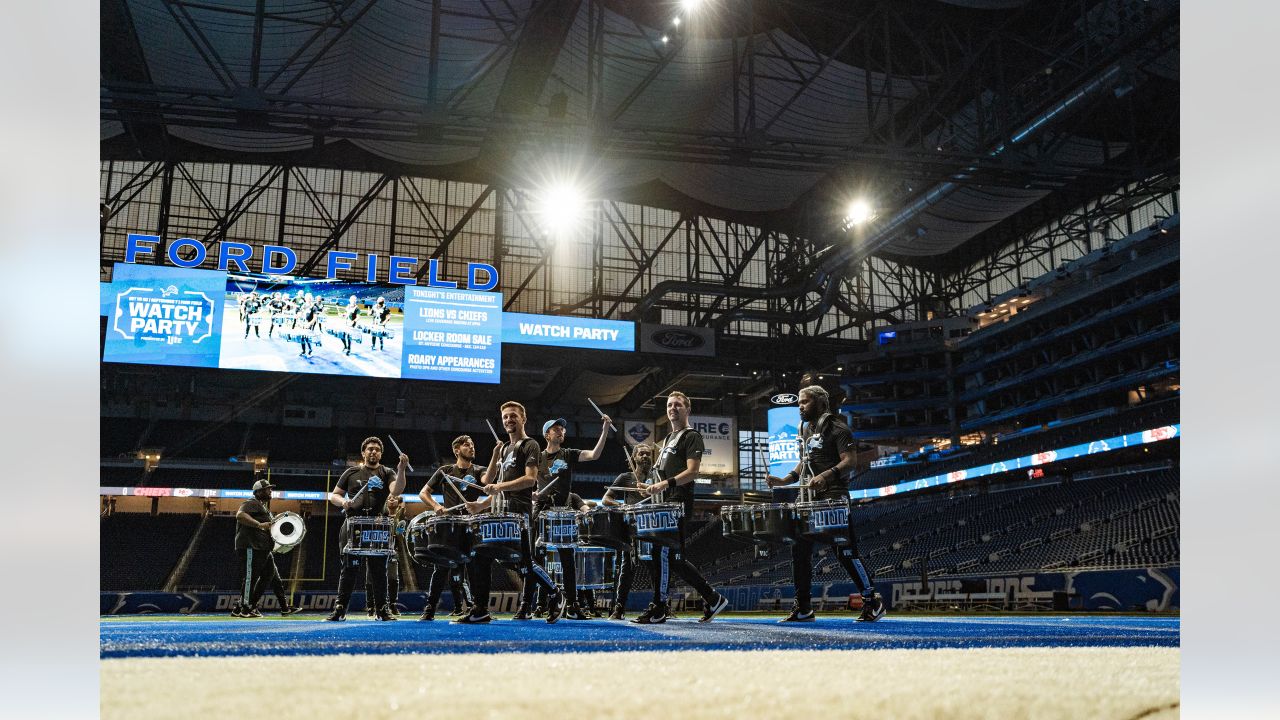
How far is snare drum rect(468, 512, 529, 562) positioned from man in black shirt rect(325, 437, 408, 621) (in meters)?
1.88

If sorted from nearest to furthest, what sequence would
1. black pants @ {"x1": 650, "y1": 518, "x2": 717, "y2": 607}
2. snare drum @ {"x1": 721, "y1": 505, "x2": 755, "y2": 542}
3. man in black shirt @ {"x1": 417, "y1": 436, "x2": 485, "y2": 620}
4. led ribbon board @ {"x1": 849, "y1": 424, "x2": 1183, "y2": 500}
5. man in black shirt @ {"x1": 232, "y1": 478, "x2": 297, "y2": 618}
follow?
black pants @ {"x1": 650, "y1": 518, "x2": 717, "y2": 607}, snare drum @ {"x1": 721, "y1": 505, "x2": 755, "y2": 542}, man in black shirt @ {"x1": 417, "y1": 436, "x2": 485, "y2": 620}, man in black shirt @ {"x1": 232, "y1": 478, "x2": 297, "y2": 618}, led ribbon board @ {"x1": 849, "y1": 424, "x2": 1183, "y2": 500}

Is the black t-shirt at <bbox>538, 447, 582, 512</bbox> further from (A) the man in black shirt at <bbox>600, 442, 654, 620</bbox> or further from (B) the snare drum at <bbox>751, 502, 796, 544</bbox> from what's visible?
(B) the snare drum at <bbox>751, 502, 796, 544</bbox>

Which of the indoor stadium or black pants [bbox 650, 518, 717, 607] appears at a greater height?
the indoor stadium

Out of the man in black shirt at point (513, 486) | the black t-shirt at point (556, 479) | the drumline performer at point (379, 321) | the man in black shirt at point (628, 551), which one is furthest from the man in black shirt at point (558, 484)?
the drumline performer at point (379, 321)

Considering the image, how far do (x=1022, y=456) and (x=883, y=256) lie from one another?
11.4m

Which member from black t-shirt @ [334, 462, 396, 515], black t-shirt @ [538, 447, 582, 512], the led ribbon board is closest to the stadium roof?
the led ribbon board

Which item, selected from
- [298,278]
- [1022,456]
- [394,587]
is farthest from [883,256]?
[394,587]

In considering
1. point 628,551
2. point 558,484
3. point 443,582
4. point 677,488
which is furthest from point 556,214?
point 677,488

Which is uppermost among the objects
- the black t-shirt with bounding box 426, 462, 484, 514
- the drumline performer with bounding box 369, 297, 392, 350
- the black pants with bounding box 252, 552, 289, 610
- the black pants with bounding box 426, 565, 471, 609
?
the drumline performer with bounding box 369, 297, 392, 350

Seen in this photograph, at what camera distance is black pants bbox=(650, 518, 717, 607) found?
633 centimetres

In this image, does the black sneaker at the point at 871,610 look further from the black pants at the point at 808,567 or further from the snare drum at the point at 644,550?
the snare drum at the point at 644,550

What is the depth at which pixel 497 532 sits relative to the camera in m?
6.41

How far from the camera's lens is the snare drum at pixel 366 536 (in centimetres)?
823

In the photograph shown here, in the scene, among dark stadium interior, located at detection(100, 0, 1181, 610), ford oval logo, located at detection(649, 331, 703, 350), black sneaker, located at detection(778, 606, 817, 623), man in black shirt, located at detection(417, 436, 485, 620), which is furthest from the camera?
ford oval logo, located at detection(649, 331, 703, 350)
